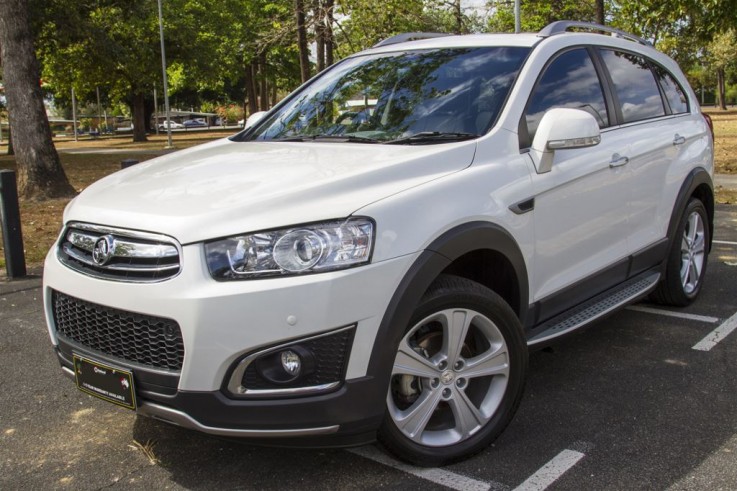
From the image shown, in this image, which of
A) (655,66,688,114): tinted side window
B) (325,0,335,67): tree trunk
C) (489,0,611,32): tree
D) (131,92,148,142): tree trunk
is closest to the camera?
(655,66,688,114): tinted side window

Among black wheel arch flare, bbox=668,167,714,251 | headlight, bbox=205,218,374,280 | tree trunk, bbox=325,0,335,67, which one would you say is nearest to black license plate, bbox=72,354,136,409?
headlight, bbox=205,218,374,280

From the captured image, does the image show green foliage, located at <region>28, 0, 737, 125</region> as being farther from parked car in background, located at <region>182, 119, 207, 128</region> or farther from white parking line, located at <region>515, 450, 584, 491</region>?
parked car in background, located at <region>182, 119, 207, 128</region>

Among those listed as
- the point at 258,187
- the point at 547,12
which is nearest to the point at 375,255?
the point at 258,187

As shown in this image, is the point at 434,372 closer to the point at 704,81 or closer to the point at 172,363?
the point at 172,363

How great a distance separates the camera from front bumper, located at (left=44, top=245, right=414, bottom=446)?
2535mm

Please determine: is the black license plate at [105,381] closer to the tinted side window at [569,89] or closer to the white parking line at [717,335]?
the tinted side window at [569,89]

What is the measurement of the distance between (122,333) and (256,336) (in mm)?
590

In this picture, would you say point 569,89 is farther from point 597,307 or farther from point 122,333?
point 122,333

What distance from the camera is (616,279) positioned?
4.21m

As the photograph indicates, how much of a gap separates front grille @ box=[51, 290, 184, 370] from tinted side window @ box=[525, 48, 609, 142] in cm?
198

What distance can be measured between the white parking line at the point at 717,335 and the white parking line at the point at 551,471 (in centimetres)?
177

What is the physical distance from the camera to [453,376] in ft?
9.96

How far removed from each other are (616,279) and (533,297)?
3.19ft

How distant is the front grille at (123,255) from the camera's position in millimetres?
2650
